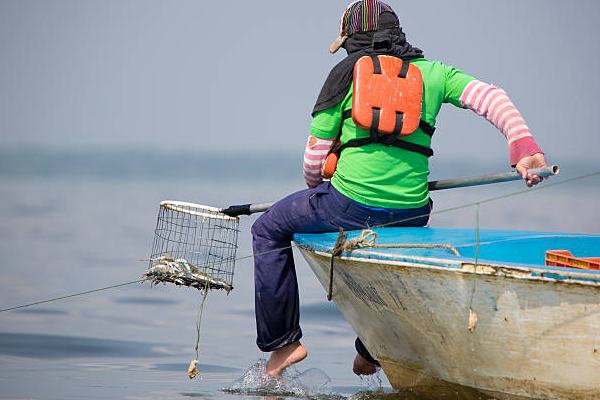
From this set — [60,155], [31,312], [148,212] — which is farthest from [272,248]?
[60,155]

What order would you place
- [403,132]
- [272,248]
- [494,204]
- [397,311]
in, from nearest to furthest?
[397,311] → [403,132] → [272,248] → [494,204]

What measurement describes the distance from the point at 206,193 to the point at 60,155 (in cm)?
1416

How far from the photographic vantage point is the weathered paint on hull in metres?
4.97

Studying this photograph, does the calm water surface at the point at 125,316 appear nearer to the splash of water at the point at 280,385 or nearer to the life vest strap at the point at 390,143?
the splash of water at the point at 280,385

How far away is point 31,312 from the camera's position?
9.63 metres

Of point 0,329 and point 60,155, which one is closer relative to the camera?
point 0,329

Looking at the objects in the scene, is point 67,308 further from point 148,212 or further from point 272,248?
point 148,212

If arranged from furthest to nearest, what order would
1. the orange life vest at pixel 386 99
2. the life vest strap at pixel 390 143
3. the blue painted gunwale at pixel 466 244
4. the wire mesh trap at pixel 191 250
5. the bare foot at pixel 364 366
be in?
the bare foot at pixel 364 366, the wire mesh trap at pixel 191 250, the life vest strap at pixel 390 143, the orange life vest at pixel 386 99, the blue painted gunwale at pixel 466 244

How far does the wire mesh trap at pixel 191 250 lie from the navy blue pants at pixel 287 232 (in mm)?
319

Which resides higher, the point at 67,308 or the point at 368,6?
the point at 368,6

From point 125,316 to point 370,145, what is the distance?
4054 mm

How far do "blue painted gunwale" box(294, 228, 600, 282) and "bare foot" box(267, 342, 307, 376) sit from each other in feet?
1.89

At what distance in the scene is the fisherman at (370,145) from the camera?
6070 mm

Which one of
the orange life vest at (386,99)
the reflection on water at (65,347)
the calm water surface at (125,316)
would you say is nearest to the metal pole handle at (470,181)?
the orange life vest at (386,99)
